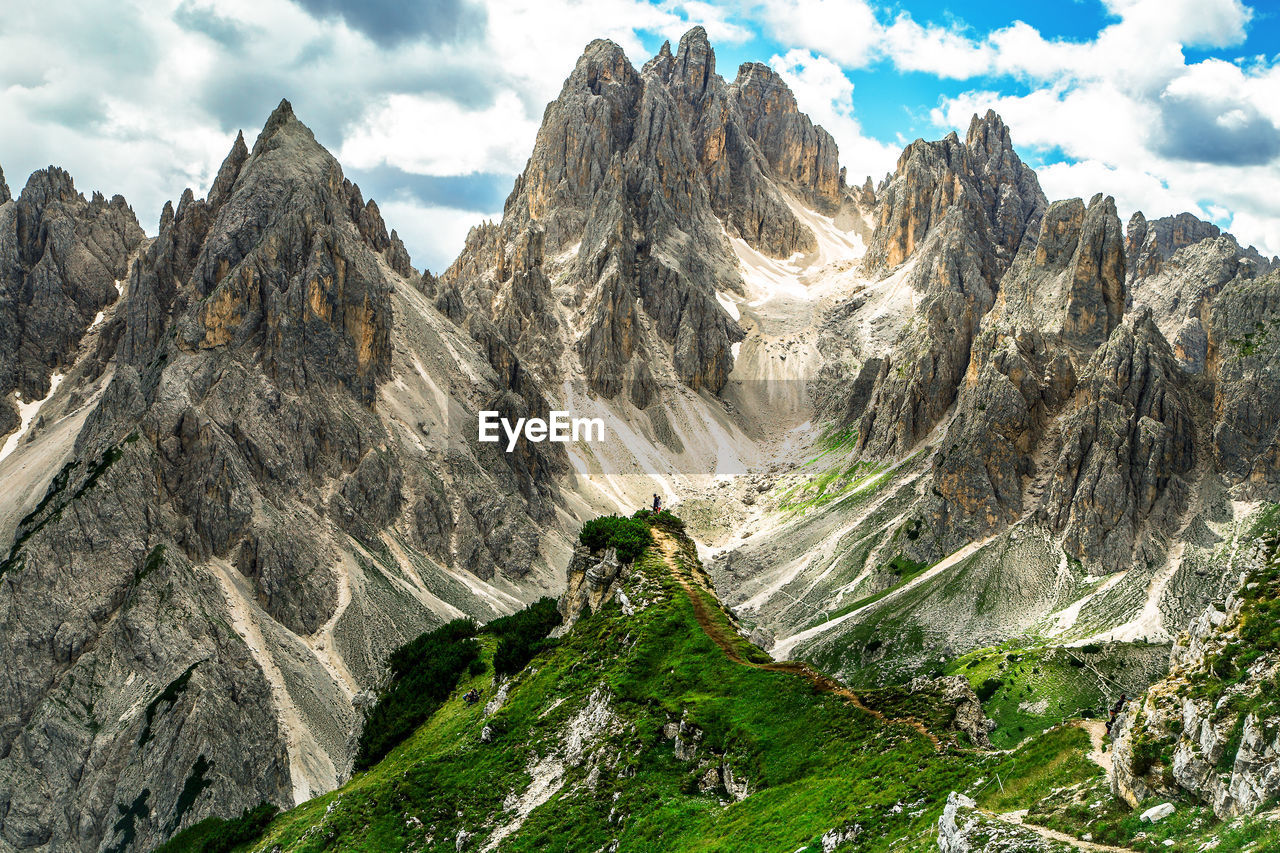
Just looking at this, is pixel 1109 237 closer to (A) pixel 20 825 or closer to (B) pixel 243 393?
(B) pixel 243 393

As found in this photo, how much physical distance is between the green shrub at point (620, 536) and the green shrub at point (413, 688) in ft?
49.4

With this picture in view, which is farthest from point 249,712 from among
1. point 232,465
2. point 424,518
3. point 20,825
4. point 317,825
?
point 317,825

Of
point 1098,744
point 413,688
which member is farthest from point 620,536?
point 1098,744

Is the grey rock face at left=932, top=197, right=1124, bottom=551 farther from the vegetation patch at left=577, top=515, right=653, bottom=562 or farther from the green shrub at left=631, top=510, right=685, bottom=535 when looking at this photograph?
the vegetation patch at left=577, top=515, right=653, bottom=562

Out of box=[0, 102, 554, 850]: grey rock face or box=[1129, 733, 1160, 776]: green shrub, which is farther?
box=[0, 102, 554, 850]: grey rock face

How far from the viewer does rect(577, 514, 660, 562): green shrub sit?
204 feet

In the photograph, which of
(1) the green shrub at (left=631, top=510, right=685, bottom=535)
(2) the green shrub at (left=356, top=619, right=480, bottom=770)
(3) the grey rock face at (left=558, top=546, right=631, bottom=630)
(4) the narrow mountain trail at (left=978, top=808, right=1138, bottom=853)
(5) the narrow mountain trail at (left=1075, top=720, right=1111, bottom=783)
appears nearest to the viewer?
(4) the narrow mountain trail at (left=978, top=808, right=1138, bottom=853)

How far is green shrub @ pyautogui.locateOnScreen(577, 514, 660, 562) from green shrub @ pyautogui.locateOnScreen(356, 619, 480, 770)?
49.4 ft

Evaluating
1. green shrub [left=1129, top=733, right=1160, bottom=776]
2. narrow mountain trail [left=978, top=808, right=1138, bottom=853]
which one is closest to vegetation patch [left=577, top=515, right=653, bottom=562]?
narrow mountain trail [left=978, top=808, right=1138, bottom=853]

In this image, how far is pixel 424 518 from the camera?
179m

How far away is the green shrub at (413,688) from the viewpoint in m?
66.0

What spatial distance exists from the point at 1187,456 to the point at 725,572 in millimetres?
81316

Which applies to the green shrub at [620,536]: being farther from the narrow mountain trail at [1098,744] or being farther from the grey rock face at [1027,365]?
the grey rock face at [1027,365]

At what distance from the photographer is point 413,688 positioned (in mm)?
71000
